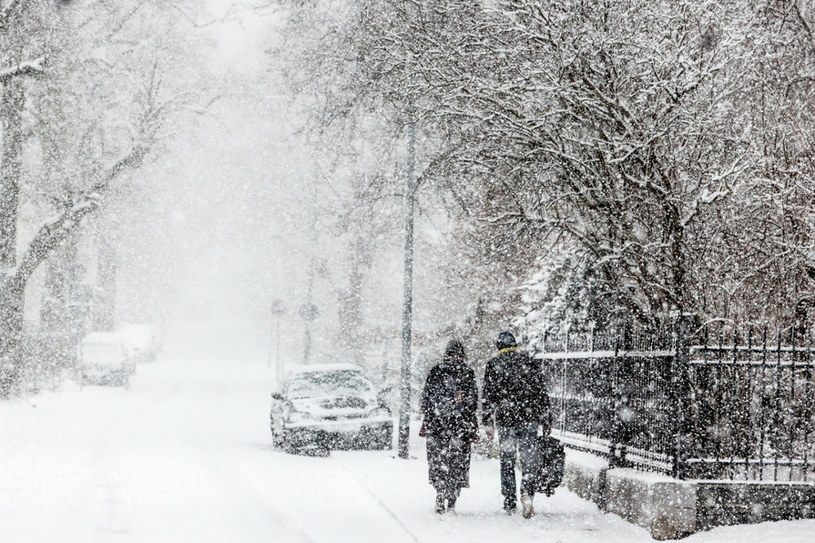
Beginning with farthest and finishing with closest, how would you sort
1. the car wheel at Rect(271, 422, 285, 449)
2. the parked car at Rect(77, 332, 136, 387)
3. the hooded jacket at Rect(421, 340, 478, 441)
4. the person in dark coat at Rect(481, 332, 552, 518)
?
1. the parked car at Rect(77, 332, 136, 387)
2. the car wheel at Rect(271, 422, 285, 449)
3. the hooded jacket at Rect(421, 340, 478, 441)
4. the person in dark coat at Rect(481, 332, 552, 518)

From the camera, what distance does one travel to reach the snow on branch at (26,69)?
21844mm

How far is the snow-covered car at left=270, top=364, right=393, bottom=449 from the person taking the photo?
62.3 feet

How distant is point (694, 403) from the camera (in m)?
9.94

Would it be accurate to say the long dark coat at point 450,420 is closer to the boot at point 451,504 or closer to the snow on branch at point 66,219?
the boot at point 451,504

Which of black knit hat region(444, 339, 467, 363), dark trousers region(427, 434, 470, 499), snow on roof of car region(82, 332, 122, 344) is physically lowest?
dark trousers region(427, 434, 470, 499)

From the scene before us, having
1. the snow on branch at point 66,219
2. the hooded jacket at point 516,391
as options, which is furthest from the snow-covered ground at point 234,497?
the snow on branch at point 66,219

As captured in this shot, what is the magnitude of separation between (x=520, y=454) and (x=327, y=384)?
9681mm

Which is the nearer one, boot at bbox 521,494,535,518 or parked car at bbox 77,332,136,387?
boot at bbox 521,494,535,518

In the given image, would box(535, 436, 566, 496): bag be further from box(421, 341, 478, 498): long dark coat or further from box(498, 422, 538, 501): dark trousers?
box(421, 341, 478, 498): long dark coat

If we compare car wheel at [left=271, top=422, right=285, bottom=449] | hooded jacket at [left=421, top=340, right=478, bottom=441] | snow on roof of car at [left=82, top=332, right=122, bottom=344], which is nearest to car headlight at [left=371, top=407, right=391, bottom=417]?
car wheel at [left=271, top=422, right=285, bottom=449]

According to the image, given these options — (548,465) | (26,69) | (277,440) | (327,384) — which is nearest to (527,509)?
(548,465)

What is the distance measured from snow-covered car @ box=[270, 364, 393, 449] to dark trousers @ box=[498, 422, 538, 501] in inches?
317

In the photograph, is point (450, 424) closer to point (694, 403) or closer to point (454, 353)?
point (454, 353)

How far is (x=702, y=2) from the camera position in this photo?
37.3ft
